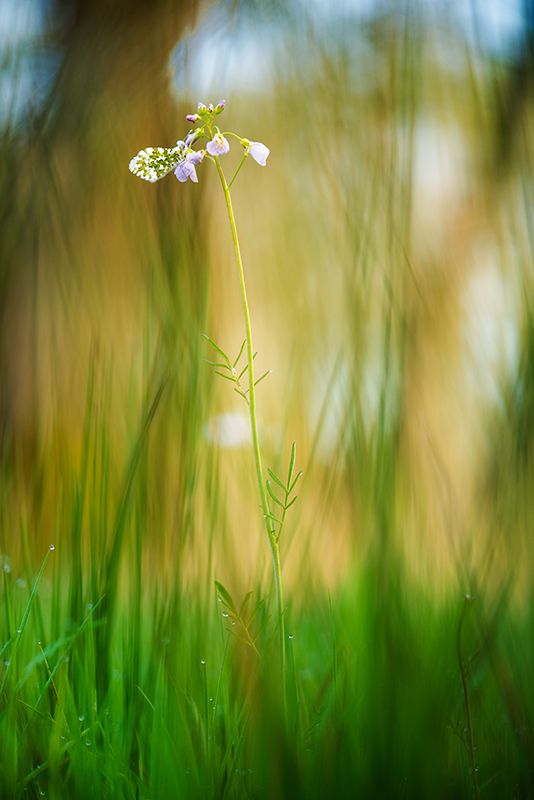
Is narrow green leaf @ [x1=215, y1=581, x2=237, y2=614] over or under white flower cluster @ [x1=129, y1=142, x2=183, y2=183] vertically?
under

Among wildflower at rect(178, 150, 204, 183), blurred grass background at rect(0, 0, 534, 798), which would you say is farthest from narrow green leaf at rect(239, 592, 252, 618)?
wildflower at rect(178, 150, 204, 183)

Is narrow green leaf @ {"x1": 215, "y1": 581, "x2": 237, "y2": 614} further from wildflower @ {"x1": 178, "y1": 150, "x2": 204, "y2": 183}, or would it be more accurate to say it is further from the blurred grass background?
wildflower @ {"x1": 178, "y1": 150, "x2": 204, "y2": 183}

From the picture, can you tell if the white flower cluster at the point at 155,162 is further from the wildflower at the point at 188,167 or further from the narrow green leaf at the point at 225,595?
the narrow green leaf at the point at 225,595

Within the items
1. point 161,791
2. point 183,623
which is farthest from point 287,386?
point 161,791

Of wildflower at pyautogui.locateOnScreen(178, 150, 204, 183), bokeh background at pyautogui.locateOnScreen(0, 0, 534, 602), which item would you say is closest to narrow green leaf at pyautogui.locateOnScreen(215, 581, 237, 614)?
bokeh background at pyautogui.locateOnScreen(0, 0, 534, 602)

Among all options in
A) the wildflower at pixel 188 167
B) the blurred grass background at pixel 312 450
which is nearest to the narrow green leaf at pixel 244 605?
the blurred grass background at pixel 312 450

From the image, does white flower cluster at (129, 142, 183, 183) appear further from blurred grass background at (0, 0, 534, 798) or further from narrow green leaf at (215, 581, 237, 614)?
narrow green leaf at (215, 581, 237, 614)

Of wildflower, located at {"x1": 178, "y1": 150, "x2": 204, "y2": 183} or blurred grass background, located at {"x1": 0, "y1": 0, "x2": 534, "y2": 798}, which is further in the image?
wildflower, located at {"x1": 178, "y1": 150, "x2": 204, "y2": 183}
